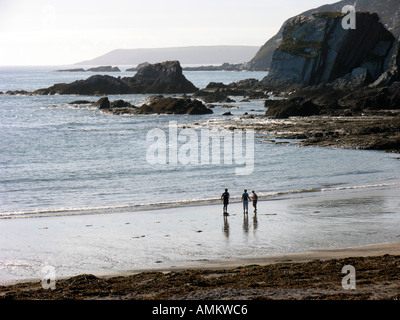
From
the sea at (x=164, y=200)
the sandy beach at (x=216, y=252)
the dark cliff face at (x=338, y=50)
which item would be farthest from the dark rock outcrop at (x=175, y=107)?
the sandy beach at (x=216, y=252)

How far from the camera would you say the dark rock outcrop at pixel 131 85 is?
128 metres

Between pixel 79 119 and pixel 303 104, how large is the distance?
3182 centimetres

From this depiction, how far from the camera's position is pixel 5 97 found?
12700 cm

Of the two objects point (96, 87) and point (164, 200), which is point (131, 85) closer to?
point (96, 87)

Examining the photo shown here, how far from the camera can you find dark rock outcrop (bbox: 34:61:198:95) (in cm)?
12825

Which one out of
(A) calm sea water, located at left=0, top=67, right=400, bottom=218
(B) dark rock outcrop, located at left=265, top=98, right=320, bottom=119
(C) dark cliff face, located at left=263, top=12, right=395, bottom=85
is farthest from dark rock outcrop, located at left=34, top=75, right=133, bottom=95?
(A) calm sea water, located at left=0, top=67, right=400, bottom=218

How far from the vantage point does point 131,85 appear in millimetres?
132375

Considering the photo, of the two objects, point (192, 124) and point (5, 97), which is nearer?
point (192, 124)

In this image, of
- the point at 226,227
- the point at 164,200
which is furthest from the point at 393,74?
the point at 226,227

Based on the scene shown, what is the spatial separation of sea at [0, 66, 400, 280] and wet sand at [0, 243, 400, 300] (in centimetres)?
187

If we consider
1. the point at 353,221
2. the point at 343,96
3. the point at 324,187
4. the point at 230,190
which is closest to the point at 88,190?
the point at 230,190
